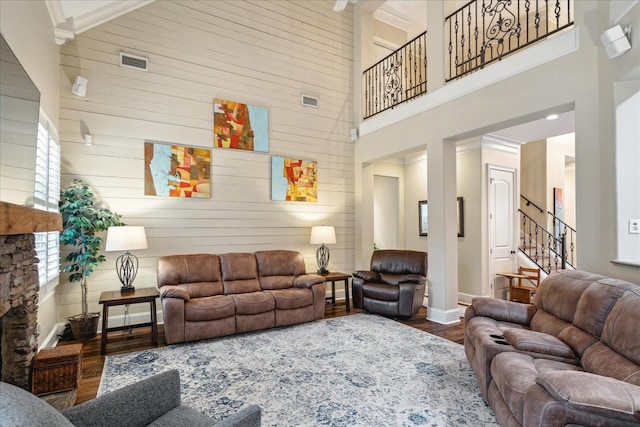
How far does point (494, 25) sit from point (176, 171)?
224 inches

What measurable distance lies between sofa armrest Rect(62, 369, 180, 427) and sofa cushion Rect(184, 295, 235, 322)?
7.50 feet

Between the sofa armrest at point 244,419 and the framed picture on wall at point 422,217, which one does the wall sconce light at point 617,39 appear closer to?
the sofa armrest at point 244,419

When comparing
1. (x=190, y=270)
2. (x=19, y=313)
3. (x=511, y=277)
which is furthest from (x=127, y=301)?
(x=511, y=277)

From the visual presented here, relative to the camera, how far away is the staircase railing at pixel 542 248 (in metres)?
6.27

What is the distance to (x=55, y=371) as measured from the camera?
233 cm

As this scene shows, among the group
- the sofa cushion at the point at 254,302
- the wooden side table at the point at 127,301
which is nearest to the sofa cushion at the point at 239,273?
the sofa cushion at the point at 254,302

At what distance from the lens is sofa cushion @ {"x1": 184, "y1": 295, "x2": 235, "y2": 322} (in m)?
3.75

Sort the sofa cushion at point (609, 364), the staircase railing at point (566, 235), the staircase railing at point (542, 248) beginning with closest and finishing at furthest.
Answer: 1. the sofa cushion at point (609, 364)
2. the staircase railing at point (542, 248)
3. the staircase railing at point (566, 235)

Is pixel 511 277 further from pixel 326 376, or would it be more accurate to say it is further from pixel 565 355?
pixel 326 376

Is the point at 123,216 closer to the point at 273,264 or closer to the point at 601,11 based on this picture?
the point at 273,264

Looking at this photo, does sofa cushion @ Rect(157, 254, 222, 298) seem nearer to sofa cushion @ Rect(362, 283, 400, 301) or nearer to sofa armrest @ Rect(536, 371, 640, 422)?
sofa cushion @ Rect(362, 283, 400, 301)

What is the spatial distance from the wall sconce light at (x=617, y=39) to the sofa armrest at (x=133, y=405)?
393 centimetres

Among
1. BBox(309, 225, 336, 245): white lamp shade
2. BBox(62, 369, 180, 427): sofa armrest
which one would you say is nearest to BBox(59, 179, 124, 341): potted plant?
BBox(309, 225, 336, 245): white lamp shade

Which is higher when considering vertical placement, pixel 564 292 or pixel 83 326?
pixel 564 292
